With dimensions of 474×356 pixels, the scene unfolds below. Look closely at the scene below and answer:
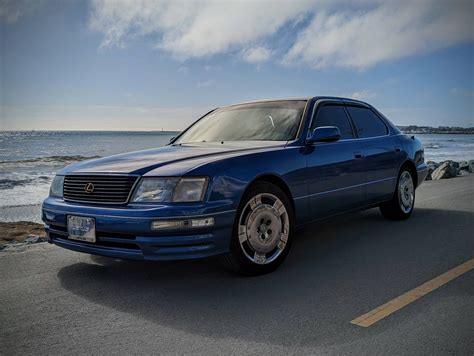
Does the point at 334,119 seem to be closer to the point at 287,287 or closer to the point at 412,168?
the point at 412,168

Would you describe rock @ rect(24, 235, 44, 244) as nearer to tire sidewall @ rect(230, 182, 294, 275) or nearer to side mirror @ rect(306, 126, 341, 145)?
tire sidewall @ rect(230, 182, 294, 275)

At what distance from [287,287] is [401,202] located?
3182mm

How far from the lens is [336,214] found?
4.92m

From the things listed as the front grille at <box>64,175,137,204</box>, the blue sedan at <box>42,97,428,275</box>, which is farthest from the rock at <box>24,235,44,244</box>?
the front grille at <box>64,175,137,204</box>

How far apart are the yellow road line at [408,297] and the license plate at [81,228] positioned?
203 centimetres

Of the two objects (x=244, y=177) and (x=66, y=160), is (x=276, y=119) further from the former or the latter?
(x=66, y=160)

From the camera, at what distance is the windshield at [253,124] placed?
4.73m

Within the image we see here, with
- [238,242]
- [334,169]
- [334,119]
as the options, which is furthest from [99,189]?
[334,119]

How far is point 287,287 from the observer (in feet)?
11.8

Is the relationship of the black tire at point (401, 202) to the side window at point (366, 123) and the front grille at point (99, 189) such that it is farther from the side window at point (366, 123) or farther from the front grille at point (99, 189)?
the front grille at point (99, 189)

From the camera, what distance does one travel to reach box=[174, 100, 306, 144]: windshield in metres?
4.73

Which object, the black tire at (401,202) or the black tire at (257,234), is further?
the black tire at (401,202)

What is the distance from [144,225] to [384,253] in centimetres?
242

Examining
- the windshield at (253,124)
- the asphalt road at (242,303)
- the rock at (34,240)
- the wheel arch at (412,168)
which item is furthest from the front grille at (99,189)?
the wheel arch at (412,168)
